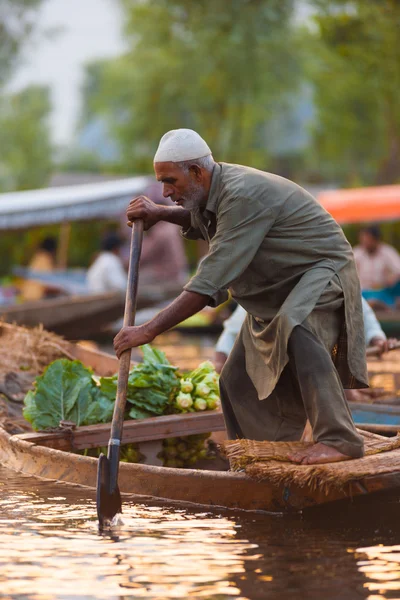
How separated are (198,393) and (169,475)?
110cm

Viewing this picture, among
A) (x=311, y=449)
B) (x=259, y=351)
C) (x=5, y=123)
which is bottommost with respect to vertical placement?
(x=311, y=449)

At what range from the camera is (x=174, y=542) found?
514 centimetres

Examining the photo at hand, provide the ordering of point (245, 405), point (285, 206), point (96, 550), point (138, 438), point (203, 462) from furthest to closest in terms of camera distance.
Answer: point (203, 462) < point (138, 438) < point (245, 405) < point (285, 206) < point (96, 550)

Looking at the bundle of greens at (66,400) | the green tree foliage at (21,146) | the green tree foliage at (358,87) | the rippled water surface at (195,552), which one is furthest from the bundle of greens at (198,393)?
the green tree foliage at (21,146)

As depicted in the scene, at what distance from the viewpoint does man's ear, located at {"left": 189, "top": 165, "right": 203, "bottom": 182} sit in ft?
17.6

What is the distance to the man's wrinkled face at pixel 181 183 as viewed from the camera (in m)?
5.36

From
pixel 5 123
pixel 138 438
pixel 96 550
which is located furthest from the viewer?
pixel 5 123

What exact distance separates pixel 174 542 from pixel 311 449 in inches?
28.7

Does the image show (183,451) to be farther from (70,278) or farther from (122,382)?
(70,278)

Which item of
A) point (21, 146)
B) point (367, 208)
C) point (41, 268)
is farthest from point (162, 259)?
point (21, 146)

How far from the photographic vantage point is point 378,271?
16.8 meters

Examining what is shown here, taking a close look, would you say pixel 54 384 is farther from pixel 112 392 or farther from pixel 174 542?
pixel 174 542

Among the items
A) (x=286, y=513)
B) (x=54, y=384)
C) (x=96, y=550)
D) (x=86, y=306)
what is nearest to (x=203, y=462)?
(x=54, y=384)

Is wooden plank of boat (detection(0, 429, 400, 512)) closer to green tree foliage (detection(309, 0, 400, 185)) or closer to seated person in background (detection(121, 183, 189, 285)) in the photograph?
seated person in background (detection(121, 183, 189, 285))
